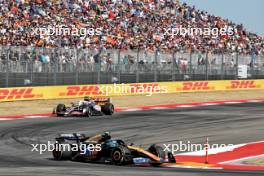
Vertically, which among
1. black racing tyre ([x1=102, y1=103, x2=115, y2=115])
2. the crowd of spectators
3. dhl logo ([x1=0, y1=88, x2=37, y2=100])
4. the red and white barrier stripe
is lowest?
the red and white barrier stripe

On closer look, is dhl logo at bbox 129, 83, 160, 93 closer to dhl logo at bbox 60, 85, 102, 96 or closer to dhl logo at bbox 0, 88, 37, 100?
dhl logo at bbox 60, 85, 102, 96

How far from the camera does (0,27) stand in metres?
38.7

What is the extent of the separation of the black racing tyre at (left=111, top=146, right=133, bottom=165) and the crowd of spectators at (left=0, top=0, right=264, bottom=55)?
78.9ft

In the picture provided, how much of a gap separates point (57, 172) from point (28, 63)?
20.3 metres

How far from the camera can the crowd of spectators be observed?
39.7 m

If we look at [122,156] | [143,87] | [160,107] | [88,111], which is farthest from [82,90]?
[122,156]

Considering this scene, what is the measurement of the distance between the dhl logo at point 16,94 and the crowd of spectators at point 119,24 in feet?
17.9

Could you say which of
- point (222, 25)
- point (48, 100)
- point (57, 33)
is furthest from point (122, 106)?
point (222, 25)

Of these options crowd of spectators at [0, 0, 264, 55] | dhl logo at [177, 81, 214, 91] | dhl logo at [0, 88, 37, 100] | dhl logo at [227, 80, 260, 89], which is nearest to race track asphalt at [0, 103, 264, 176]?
dhl logo at [0, 88, 37, 100]

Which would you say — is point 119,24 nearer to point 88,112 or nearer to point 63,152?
point 88,112

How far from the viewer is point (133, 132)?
2208 centimetres

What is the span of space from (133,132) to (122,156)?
7.33 metres

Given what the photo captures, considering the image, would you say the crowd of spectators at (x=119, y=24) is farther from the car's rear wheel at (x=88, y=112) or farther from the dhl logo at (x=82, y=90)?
the car's rear wheel at (x=88, y=112)

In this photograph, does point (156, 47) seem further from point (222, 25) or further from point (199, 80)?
point (222, 25)
